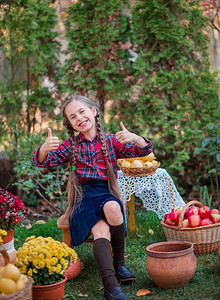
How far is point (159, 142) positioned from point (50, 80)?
1776 millimetres

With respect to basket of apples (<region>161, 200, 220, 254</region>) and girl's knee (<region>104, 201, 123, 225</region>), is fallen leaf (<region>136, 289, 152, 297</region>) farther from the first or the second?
basket of apples (<region>161, 200, 220, 254</region>)

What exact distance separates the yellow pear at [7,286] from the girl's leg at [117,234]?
97cm

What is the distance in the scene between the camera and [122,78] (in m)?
5.54

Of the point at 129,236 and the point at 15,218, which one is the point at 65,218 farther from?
the point at 129,236

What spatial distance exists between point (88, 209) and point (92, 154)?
46cm

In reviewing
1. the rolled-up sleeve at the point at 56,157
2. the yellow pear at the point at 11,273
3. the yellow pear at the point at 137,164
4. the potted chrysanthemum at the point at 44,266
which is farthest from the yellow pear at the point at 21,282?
the yellow pear at the point at 137,164

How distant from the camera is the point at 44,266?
2.50 m

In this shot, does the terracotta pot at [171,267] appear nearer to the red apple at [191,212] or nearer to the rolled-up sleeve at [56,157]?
the red apple at [191,212]

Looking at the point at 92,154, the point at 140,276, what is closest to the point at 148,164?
the point at 92,154

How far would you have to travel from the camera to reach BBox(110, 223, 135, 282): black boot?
2.93 m

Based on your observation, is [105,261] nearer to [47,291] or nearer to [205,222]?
[47,291]

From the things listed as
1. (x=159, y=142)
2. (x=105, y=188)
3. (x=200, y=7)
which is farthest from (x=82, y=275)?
(x=200, y=7)

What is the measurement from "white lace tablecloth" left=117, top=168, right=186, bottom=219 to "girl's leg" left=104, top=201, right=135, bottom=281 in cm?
90

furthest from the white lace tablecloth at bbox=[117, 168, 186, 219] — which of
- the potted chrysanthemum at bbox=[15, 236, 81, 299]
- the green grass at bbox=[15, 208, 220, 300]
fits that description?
the potted chrysanthemum at bbox=[15, 236, 81, 299]
